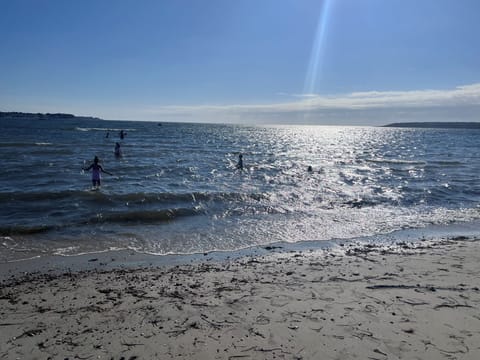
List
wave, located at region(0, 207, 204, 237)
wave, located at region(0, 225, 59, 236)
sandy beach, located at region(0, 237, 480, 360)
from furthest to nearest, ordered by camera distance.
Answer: wave, located at region(0, 207, 204, 237) < wave, located at region(0, 225, 59, 236) < sandy beach, located at region(0, 237, 480, 360)

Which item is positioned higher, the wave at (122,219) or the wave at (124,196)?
the wave at (124,196)

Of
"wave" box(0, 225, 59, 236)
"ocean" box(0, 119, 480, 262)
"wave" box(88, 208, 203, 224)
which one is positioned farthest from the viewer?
"wave" box(88, 208, 203, 224)

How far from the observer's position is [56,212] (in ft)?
44.1

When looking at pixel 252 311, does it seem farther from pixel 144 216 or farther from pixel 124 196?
pixel 124 196

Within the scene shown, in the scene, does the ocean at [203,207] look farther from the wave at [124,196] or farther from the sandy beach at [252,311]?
the sandy beach at [252,311]

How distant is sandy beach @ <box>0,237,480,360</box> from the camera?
183 inches

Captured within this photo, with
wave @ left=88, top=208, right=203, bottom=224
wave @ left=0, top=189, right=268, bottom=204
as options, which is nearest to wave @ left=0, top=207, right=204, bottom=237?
wave @ left=88, top=208, right=203, bottom=224

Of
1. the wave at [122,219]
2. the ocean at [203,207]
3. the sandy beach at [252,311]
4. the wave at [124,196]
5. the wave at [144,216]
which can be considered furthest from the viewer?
the wave at [124,196]

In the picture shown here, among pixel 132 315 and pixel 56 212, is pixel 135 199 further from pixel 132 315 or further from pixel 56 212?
pixel 132 315

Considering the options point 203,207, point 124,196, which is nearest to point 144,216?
point 203,207

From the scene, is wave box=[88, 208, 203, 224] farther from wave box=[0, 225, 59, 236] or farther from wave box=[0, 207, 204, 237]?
wave box=[0, 225, 59, 236]

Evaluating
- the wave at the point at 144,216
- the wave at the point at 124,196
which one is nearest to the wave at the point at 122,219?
the wave at the point at 144,216

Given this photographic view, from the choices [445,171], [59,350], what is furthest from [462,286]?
[445,171]

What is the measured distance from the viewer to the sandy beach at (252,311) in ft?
15.2
